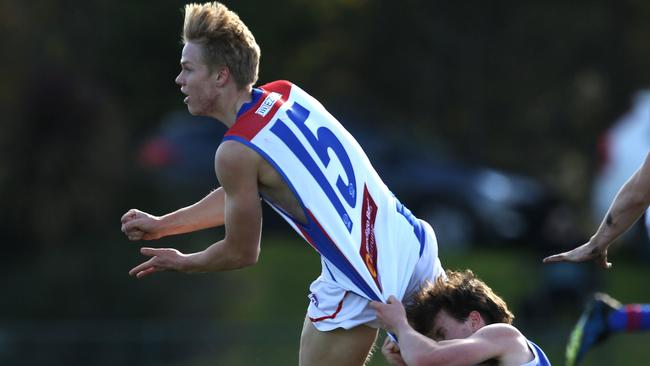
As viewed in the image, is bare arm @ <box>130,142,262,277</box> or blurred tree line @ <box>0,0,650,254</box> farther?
blurred tree line @ <box>0,0,650,254</box>

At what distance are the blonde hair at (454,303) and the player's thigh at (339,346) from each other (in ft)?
0.70

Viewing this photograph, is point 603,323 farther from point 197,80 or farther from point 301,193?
point 197,80

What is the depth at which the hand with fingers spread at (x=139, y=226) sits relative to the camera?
529 cm

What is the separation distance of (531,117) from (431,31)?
77.7 inches

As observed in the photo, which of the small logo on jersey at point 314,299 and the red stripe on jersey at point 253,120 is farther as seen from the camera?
the small logo on jersey at point 314,299

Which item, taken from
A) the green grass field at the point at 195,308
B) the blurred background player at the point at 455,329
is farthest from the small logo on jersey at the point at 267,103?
the green grass field at the point at 195,308

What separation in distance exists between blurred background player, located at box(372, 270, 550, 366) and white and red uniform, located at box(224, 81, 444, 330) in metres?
0.12

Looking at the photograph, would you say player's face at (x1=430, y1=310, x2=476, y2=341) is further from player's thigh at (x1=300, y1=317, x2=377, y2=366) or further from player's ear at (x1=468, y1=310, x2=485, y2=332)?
player's thigh at (x1=300, y1=317, x2=377, y2=366)

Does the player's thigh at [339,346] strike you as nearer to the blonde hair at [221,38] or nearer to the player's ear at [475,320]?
the player's ear at [475,320]

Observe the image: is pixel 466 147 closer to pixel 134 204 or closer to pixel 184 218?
pixel 134 204

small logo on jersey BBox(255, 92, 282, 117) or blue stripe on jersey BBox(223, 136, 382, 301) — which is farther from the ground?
small logo on jersey BBox(255, 92, 282, 117)

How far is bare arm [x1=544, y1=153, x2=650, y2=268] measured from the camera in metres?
4.98

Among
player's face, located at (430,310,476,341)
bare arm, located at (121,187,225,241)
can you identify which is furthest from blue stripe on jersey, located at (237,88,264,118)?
player's face, located at (430,310,476,341)

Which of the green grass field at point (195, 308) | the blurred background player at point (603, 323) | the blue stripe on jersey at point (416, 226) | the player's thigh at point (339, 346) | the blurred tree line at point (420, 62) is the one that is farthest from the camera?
the blurred tree line at point (420, 62)
